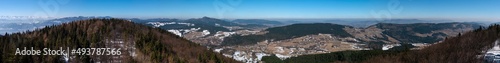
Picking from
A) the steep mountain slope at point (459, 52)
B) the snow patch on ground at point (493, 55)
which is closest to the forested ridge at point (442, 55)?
A: the steep mountain slope at point (459, 52)

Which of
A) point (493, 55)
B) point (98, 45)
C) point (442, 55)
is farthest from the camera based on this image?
point (442, 55)

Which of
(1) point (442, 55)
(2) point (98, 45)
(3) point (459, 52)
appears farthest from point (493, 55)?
(2) point (98, 45)

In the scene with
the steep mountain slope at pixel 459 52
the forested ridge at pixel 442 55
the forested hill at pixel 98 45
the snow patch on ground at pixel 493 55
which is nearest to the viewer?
the forested hill at pixel 98 45

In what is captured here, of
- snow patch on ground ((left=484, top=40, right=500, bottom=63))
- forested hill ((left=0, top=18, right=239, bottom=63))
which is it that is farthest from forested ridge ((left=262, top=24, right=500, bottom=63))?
forested hill ((left=0, top=18, right=239, bottom=63))

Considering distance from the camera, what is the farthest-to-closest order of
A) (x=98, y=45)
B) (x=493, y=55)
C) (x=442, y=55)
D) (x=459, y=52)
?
(x=442, y=55), (x=459, y=52), (x=493, y=55), (x=98, y=45)

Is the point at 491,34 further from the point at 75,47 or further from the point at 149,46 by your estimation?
the point at 75,47

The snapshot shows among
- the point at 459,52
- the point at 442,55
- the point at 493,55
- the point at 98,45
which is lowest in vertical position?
the point at 442,55

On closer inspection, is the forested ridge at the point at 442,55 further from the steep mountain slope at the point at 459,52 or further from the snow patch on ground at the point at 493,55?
the snow patch on ground at the point at 493,55

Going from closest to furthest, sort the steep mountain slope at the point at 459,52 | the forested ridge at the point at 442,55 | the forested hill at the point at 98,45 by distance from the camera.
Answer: the forested hill at the point at 98,45 → the steep mountain slope at the point at 459,52 → the forested ridge at the point at 442,55

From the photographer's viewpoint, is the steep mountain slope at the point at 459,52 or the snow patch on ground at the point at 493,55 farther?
the steep mountain slope at the point at 459,52

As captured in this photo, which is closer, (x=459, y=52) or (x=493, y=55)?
(x=493, y=55)

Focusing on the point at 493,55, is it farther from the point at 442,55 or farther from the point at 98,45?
the point at 98,45
